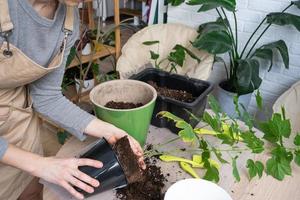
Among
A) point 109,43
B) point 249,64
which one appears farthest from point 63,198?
point 109,43

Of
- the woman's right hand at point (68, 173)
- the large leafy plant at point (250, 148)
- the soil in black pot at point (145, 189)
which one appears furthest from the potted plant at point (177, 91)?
the woman's right hand at point (68, 173)

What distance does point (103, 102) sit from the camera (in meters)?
0.84

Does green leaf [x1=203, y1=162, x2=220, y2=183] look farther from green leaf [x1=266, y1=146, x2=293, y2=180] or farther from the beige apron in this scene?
A: the beige apron

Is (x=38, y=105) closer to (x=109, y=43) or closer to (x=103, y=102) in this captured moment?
(x=103, y=102)

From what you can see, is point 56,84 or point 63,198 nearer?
point 63,198

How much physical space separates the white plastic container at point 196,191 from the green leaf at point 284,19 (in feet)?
3.27

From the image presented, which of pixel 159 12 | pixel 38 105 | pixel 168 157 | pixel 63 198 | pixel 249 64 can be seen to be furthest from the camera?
pixel 159 12

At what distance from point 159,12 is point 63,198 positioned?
141 centimetres

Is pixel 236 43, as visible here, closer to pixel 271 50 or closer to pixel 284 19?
pixel 271 50

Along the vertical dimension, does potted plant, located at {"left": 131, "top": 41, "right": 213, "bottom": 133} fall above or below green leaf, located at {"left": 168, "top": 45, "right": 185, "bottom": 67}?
below

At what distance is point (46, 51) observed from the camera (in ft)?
2.57

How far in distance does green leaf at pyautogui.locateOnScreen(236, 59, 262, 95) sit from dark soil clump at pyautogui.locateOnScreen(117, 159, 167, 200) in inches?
34.0

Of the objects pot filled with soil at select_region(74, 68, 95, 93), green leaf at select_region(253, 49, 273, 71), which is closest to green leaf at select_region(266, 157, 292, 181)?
green leaf at select_region(253, 49, 273, 71)

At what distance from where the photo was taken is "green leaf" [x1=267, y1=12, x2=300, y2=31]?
133cm
